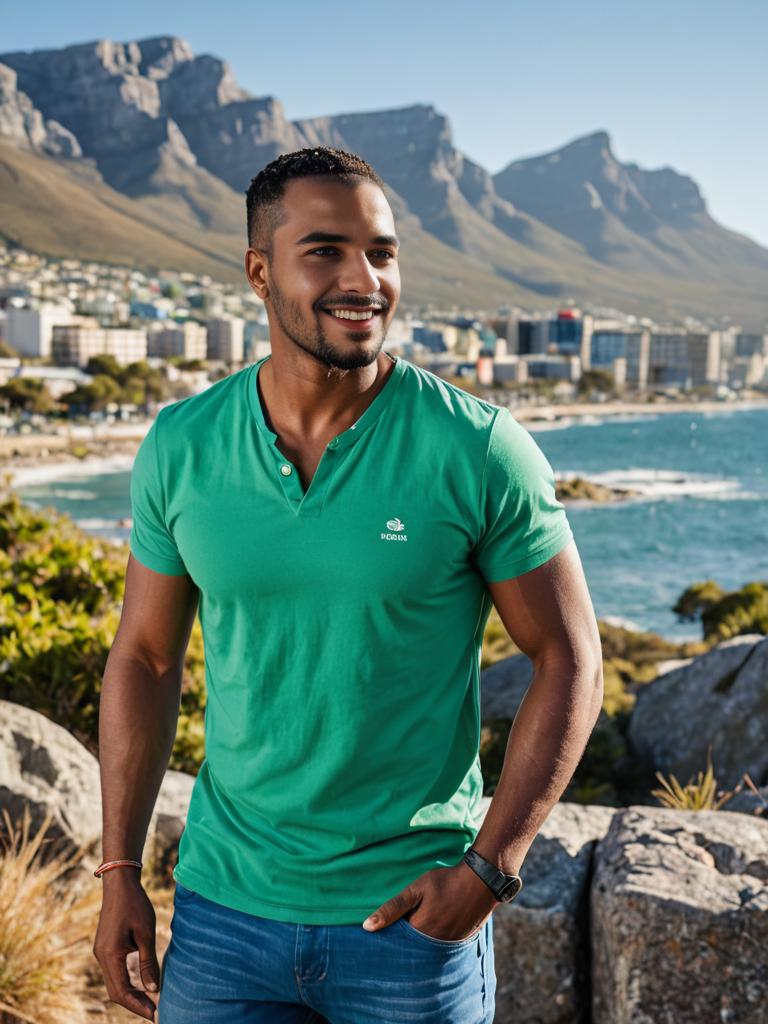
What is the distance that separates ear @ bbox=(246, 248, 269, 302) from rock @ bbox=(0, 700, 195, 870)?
183 cm

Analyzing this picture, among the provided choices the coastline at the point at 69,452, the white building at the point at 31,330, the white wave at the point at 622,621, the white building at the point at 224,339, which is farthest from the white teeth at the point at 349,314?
the white building at the point at 224,339

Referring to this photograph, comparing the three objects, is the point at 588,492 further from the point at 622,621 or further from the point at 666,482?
the point at 622,621

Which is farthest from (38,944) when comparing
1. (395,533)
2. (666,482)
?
(666,482)

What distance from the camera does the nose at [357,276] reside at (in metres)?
1.56

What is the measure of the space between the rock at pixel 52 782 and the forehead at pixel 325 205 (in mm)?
1988

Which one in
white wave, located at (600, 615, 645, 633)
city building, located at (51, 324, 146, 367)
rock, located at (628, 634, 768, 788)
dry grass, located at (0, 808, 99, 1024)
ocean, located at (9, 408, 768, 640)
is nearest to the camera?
dry grass, located at (0, 808, 99, 1024)

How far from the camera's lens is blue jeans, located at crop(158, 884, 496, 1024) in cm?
144

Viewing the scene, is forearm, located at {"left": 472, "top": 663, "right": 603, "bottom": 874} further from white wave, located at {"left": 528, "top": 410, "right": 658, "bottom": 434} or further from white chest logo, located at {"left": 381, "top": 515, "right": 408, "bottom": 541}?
white wave, located at {"left": 528, "top": 410, "right": 658, "bottom": 434}

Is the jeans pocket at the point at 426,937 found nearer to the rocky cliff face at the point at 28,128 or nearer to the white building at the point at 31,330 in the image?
the white building at the point at 31,330

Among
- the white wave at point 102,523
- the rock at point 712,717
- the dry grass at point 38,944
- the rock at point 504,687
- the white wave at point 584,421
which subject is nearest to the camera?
the dry grass at point 38,944

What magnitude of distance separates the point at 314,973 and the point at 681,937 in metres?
1.15

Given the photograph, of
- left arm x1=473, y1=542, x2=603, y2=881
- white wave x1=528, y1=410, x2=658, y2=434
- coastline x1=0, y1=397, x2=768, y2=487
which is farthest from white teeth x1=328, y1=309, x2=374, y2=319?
white wave x1=528, y1=410, x2=658, y2=434

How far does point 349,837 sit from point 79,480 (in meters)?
56.5

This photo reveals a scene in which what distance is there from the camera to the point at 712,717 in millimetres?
4781
